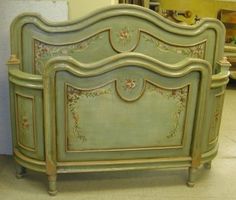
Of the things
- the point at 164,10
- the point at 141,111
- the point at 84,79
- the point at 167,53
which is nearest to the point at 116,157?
the point at 141,111

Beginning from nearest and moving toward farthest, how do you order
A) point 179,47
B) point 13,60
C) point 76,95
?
point 76,95 < point 13,60 < point 179,47

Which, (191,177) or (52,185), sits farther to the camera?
(191,177)

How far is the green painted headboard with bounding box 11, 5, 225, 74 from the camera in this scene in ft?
6.66

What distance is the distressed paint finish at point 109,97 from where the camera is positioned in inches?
69.0

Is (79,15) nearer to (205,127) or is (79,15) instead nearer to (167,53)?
(167,53)

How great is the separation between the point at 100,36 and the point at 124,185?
0.91 m

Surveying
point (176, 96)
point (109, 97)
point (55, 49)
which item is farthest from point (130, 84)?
point (55, 49)

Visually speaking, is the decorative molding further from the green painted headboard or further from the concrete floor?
the concrete floor

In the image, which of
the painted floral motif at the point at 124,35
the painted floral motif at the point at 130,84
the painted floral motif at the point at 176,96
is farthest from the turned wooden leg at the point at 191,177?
the painted floral motif at the point at 124,35

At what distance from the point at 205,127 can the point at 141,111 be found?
1.33 ft

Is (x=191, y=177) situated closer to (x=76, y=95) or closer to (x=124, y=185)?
Result: (x=124, y=185)

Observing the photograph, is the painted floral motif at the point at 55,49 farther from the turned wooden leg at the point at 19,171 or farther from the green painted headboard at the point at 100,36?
the turned wooden leg at the point at 19,171

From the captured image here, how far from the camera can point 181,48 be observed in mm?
2203

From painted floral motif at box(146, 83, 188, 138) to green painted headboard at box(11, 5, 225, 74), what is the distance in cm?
41
